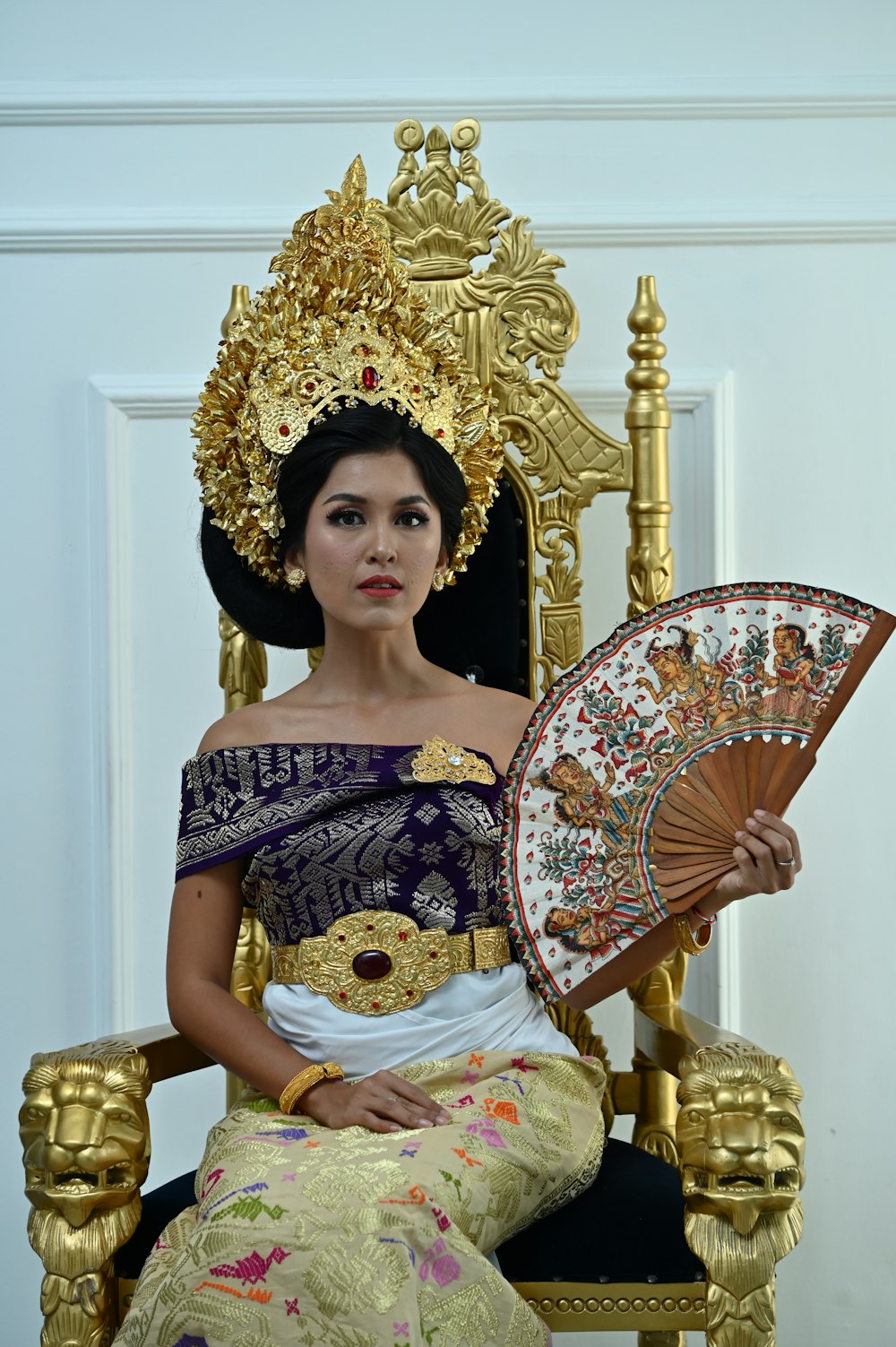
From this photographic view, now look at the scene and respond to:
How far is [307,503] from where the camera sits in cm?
184

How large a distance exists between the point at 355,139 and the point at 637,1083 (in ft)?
5.16

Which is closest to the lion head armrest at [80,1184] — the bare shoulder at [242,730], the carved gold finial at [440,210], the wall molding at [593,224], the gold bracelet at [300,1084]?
the gold bracelet at [300,1084]

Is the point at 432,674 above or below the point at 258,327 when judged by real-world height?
below

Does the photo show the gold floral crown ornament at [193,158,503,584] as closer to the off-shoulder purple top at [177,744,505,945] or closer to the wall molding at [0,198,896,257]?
the off-shoulder purple top at [177,744,505,945]

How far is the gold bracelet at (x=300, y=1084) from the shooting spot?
1624 millimetres

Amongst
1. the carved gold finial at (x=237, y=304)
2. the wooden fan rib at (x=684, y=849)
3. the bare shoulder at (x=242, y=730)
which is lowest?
the wooden fan rib at (x=684, y=849)

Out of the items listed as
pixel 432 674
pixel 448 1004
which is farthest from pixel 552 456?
pixel 448 1004

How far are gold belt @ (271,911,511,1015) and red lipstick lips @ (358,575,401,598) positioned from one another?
1.25 ft

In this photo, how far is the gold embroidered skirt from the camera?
1.33 meters

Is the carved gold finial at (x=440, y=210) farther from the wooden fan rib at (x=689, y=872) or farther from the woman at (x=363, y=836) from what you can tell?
the wooden fan rib at (x=689, y=872)

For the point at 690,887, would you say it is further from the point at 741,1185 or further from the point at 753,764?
the point at 741,1185

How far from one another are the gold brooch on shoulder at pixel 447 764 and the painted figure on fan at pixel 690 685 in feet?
0.75

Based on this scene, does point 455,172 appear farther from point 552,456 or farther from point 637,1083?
point 637,1083

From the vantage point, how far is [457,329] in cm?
214
